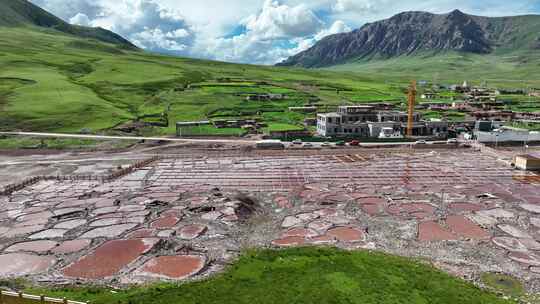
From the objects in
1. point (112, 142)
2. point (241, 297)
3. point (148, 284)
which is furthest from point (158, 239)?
point (112, 142)

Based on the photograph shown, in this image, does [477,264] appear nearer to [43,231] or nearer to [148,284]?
[148,284]

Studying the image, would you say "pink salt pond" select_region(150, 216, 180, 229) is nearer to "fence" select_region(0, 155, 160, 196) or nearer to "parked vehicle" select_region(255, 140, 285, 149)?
"fence" select_region(0, 155, 160, 196)

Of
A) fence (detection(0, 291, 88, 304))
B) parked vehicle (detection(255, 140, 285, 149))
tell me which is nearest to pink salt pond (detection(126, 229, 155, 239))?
fence (detection(0, 291, 88, 304))

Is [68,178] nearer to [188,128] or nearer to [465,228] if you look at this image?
[188,128]

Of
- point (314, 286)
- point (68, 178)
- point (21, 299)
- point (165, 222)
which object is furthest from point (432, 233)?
point (68, 178)

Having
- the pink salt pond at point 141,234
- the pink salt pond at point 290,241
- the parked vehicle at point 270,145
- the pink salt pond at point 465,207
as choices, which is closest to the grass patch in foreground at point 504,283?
the pink salt pond at point 465,207

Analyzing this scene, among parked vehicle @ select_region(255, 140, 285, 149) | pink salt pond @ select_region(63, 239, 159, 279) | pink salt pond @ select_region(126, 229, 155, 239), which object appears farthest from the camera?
parked vehicle @ select_region(255, 140, 285, 149)
